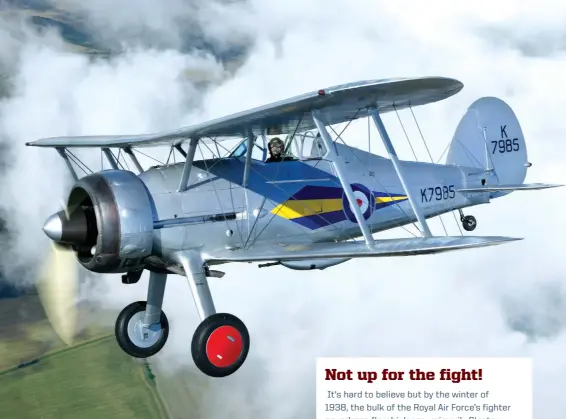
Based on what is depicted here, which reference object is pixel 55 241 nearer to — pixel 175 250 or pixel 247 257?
pixel 175 250

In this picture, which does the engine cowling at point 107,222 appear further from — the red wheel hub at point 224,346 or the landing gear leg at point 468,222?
the landing gear leg at point 468,222

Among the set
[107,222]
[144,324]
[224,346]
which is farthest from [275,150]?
[144,324]

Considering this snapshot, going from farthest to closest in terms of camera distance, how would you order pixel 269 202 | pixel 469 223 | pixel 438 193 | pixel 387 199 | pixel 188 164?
pixel 469 223 < pixel 438 193 < pixel 387 199 < pixel 269 202 < pixel 188 164

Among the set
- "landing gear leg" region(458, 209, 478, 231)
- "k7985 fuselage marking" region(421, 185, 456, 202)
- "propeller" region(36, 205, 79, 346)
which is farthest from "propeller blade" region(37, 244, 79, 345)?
"landing gear leg" region(458, 209, 478, 231)

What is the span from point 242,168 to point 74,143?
1.97 m

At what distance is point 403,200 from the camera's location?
9.24m

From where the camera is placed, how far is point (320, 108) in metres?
7.00

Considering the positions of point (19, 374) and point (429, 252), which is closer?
point (429, 252)

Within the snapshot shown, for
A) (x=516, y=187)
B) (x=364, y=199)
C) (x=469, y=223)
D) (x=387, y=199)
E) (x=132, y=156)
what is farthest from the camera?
(x=469, y=223)

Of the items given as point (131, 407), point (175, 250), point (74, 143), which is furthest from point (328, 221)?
point (131, 407)

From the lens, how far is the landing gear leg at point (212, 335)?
714 centimetres

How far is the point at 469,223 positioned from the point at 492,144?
49.9 inches

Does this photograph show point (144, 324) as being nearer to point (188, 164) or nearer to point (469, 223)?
point (188, 164)

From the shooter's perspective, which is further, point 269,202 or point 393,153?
point 269,202
